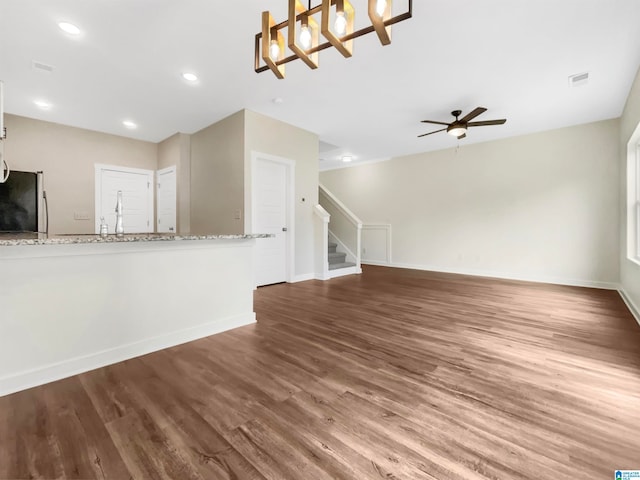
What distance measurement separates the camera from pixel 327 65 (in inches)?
124

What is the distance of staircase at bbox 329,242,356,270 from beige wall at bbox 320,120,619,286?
1523 mm

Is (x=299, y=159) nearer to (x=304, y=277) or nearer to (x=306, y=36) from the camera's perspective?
(x=304, y=277)

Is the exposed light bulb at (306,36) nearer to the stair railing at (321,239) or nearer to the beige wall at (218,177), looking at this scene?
the beige wall at (218,177)

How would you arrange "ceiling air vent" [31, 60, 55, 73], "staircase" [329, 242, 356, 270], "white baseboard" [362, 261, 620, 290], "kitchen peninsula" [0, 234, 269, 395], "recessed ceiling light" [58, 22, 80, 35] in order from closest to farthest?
"kitchen peninsula" [0, 234, 269, 395] → "recessed ceiling light" [58, 22, 80, 35] → "ceiling air vent" [31, 60, 55, 73] → "white baseboard" [362, 261, 620, 290] → "staircase" [329, 242, 356, 270]

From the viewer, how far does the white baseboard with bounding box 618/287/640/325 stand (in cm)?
319

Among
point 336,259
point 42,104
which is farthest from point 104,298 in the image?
point 336,259

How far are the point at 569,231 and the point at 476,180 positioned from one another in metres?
1.84

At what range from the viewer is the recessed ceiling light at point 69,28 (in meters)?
A: 2.54

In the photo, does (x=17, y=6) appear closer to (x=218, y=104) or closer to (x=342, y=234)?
(x=218, y=104)

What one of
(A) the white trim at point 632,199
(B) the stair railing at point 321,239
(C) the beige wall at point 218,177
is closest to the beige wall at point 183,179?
(C) the beige wall at point 218,177

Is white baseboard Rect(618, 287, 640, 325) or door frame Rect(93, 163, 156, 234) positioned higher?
door frame Rect(93, 163, 156, 234)

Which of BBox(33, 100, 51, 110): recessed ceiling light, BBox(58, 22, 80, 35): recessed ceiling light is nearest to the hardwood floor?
BBox(58, 22, 80, 35): recessed ceiling light

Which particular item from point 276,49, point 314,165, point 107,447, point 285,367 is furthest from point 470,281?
point 107,447

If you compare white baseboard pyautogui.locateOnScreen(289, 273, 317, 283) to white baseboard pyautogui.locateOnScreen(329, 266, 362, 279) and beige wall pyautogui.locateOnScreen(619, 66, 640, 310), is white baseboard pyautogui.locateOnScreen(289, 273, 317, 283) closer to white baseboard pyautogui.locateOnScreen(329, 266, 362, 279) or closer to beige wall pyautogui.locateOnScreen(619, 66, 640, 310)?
white baseboard pyautogui.locateOnScreen(329, 266, 362, 279)
